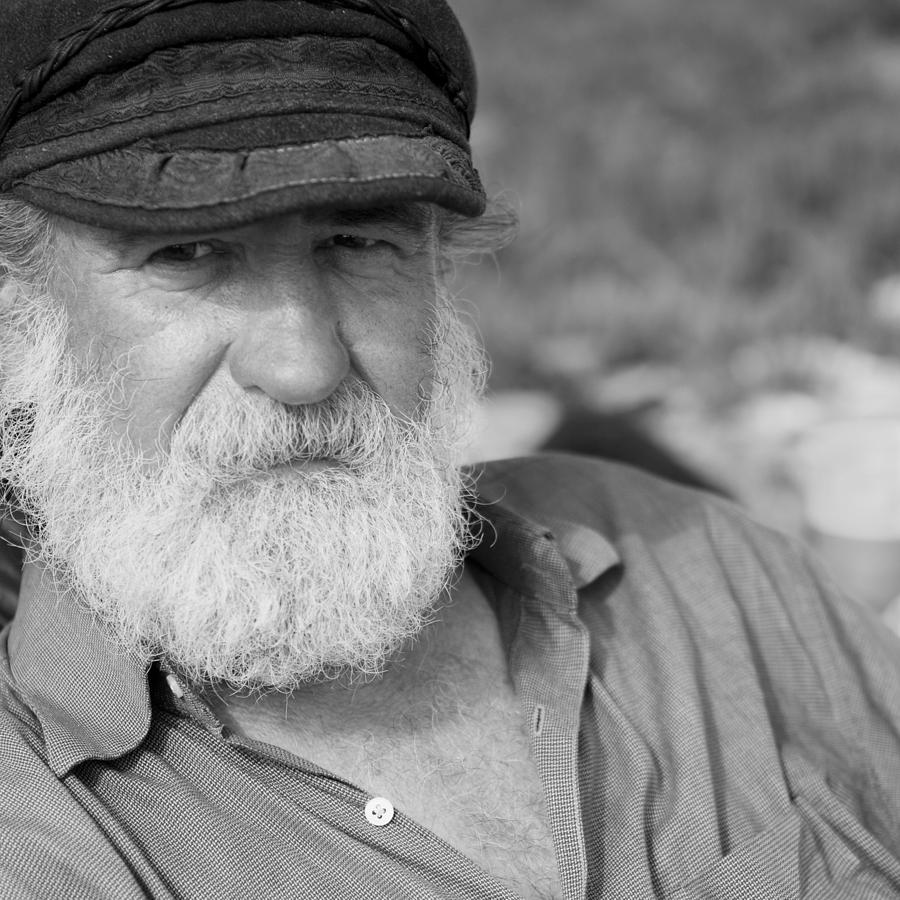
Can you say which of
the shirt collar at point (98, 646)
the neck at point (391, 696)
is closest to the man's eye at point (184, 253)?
the shirt collar at point (98, 646)

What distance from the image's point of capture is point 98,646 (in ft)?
5.90

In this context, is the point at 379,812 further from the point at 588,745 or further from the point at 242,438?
the point at 242,438

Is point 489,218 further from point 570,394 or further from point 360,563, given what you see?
point 570,394

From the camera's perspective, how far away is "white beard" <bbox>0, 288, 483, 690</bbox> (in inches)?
68.1

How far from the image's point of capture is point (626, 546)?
2.32 m

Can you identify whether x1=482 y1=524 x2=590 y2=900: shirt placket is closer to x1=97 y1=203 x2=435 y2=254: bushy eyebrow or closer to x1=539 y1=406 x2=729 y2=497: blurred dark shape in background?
x1=97 y1=203 x2=435 y2=254: bushy eyebrow

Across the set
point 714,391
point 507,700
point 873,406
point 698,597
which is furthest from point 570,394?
point 507,700

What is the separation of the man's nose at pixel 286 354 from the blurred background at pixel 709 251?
1623 millimetres

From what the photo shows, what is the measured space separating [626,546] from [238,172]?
1.19 metres

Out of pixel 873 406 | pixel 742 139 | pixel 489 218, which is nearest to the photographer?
pixel 489 218

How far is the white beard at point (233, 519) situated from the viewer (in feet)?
5.67

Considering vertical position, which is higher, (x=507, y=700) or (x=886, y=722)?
(x=507, y=700)

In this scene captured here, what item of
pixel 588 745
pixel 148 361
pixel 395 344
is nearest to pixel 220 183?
pixel 148 361

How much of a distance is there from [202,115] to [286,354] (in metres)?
0.35
